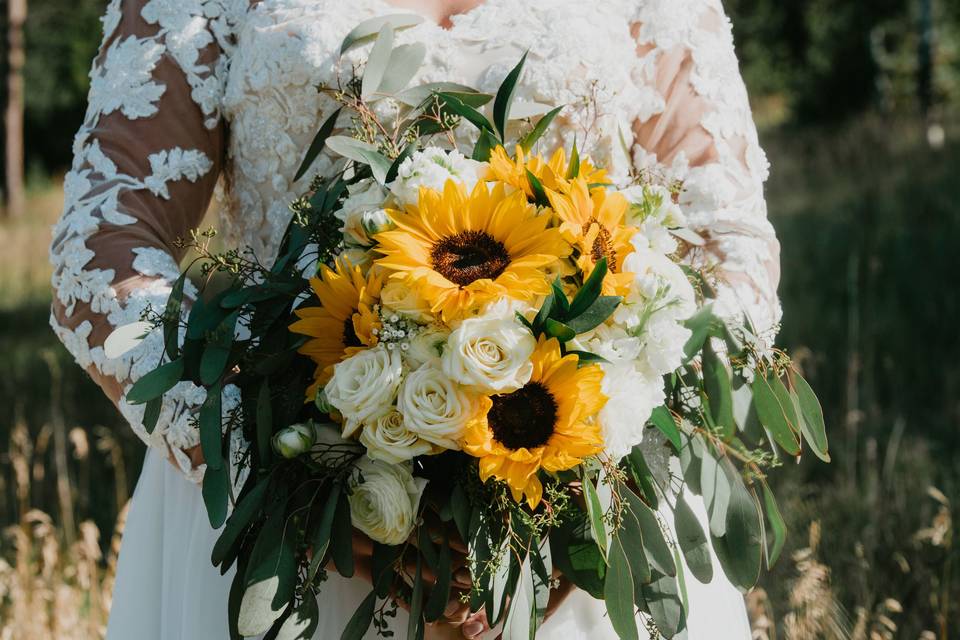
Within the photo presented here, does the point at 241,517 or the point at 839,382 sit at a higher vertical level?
the point at 241,517

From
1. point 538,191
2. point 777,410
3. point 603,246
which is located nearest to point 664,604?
point 777,410

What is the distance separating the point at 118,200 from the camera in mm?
1953

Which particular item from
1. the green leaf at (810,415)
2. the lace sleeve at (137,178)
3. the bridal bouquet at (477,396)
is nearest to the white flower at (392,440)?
the bridal bouquet at (477,396)

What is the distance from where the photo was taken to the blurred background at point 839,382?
3379 mm

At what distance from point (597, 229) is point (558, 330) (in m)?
0.19

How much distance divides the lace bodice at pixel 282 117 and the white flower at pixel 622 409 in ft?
1.59

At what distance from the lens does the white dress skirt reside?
6.18 ft

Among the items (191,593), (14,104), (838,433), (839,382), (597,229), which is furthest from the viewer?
(14,104)

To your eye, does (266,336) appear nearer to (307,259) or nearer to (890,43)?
(307,259)

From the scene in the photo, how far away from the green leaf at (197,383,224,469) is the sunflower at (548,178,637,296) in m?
0.59

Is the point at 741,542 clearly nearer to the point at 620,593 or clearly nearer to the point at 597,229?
the point at 620,593

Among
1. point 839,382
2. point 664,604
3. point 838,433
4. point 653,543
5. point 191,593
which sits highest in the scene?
point 653,543

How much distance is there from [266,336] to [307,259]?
0.36 m

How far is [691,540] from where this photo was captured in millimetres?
1696
